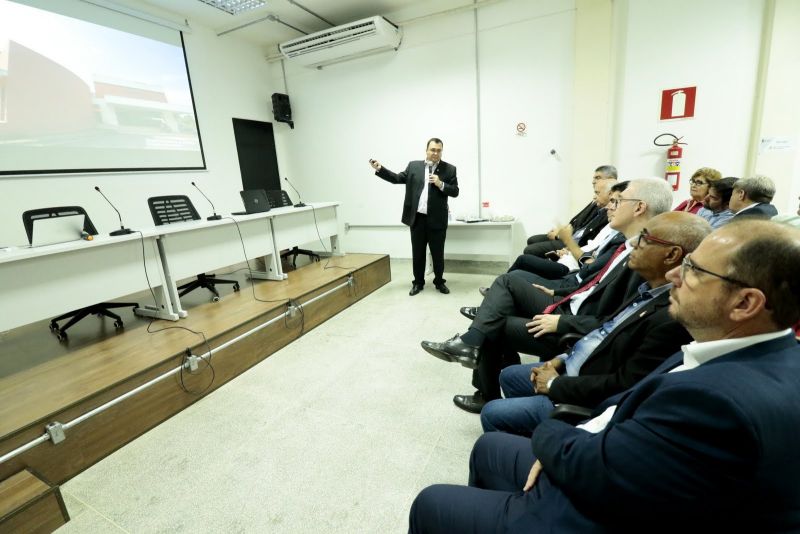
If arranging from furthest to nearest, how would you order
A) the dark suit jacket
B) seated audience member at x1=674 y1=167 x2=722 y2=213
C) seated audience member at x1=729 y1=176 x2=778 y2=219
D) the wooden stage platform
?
seated audience member at x1=674 y1=167 x2=722 y2=213
seated audience member at x1=729 y1=176 x2=778 y2=219
the wooden stage platform
the dark suit jacket

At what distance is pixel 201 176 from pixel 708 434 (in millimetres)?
5142

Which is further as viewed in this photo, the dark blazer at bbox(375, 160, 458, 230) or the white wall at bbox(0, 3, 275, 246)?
the dark blazer at bbox(375, 160, 458, 230)

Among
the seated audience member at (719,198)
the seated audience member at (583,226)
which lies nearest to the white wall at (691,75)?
the seated audience member at (583,226)

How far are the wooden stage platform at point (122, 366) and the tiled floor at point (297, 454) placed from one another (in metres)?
0.10

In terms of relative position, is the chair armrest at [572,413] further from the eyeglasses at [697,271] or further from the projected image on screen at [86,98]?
the projected image on screen at [86,98]

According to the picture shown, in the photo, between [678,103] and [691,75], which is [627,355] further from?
[691,75]

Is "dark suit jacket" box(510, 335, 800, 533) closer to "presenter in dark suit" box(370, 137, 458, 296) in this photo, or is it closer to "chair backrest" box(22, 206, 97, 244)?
"chair backrest" box(22, 206, 97, 244)

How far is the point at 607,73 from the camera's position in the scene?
3.60m

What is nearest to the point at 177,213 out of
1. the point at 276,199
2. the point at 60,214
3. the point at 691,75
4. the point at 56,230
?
the point at 60,214

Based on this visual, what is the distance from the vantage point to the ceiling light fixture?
12.5 feet

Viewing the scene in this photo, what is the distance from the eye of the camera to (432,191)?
369 cm

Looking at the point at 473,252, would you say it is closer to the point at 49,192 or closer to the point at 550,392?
the point at 550,392

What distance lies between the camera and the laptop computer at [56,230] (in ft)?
7.02

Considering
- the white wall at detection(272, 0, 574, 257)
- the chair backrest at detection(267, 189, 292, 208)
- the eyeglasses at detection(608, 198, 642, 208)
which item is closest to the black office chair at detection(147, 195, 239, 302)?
the chair backrest at detection(267, 189, 292, 208)
